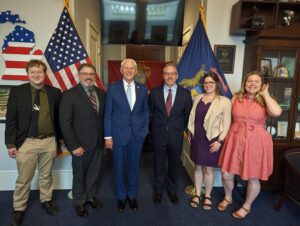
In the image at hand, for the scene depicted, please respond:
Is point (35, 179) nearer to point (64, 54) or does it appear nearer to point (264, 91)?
point (64, 54)

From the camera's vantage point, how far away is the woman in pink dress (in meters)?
2.17

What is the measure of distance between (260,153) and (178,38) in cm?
208

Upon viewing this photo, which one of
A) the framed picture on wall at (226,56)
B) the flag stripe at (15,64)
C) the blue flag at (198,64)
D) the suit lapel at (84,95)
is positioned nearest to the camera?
the suit lapel at (84,95)

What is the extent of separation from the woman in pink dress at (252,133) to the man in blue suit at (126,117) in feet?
2.96

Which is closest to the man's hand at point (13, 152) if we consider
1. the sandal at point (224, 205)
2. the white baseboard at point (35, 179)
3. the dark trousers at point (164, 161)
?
the white baseboard at point (35, 179)

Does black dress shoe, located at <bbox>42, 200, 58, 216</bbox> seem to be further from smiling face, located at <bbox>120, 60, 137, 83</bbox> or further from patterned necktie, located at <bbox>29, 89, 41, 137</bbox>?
smiling face, located at <bbox>120, 60, 137, 83</bbox>

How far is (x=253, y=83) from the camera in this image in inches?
84.7

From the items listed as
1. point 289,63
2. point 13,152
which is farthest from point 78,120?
point 289,63

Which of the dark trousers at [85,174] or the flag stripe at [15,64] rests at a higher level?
the flag stripe at [15,64]

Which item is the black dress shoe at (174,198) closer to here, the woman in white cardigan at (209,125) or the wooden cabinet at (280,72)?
the woman in white cardigan at (209,125)

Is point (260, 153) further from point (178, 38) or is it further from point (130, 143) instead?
point (178, 38)

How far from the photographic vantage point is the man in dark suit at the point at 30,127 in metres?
2.12

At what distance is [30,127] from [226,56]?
7.81 ft

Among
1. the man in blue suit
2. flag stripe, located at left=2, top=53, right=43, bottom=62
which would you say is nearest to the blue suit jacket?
the man in blue suit
